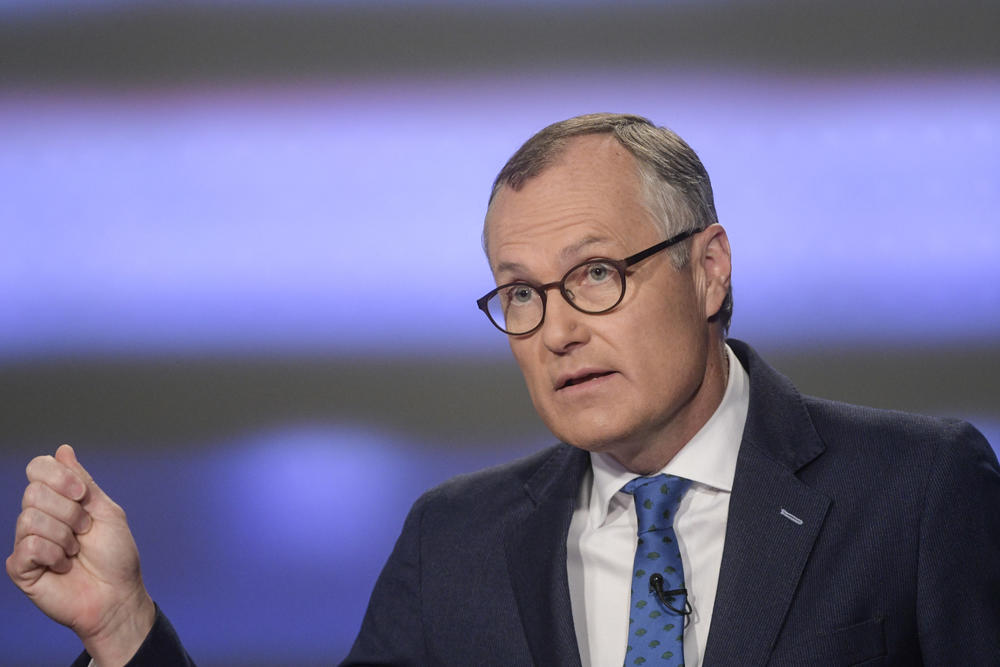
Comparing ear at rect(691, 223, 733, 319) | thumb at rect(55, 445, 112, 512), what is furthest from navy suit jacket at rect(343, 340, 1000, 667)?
thumb at rect(55, 445, 112, 512)

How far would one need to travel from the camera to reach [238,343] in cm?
240

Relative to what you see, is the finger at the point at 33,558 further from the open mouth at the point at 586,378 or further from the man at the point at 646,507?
the open mouth at the point at 586,378

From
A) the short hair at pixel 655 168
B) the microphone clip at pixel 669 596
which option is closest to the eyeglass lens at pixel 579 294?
the short hair at pixel 655 168

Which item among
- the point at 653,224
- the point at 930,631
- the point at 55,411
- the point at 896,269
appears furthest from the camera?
the point at 55,411

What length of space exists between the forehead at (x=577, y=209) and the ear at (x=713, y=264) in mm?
120

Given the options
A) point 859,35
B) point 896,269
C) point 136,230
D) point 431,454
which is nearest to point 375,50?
point 136,230

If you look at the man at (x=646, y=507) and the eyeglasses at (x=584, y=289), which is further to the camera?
the eyeglasses at (x=584, y=289)

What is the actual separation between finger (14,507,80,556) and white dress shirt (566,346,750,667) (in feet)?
2.46

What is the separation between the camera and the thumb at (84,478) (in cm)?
153

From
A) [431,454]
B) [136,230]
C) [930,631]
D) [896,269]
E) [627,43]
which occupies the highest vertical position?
[627,43]

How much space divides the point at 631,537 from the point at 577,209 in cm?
51

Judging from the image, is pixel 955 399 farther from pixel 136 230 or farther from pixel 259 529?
pixel 136 230

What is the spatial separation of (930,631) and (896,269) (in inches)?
39.1

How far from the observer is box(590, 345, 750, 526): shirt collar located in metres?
1.70
